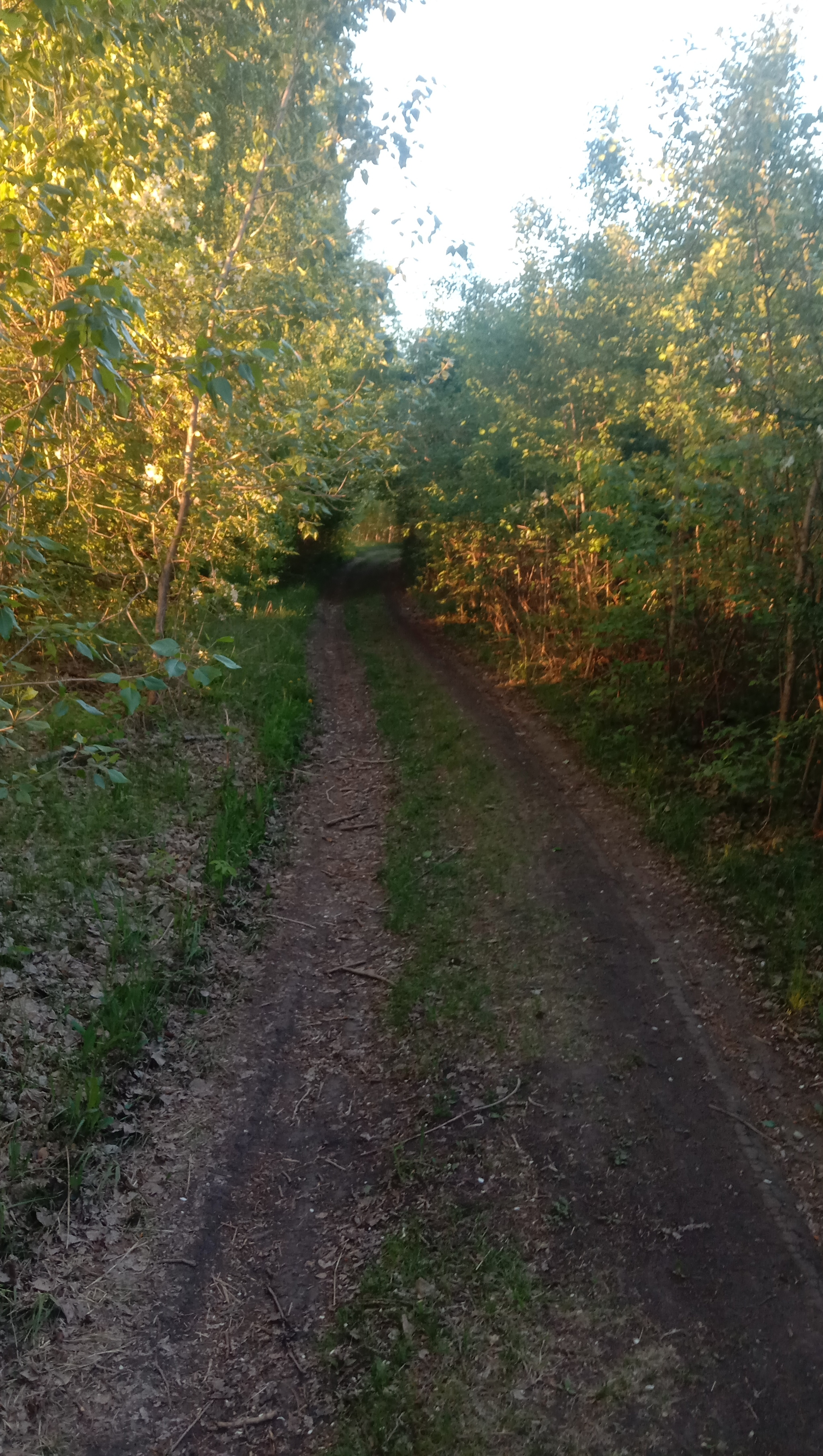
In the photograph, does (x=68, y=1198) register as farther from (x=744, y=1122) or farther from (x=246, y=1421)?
(x=744, y=1122)

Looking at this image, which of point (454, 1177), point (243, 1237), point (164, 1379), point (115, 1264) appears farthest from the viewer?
point (454, 1177)

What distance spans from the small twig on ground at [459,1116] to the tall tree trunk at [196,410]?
5.58m

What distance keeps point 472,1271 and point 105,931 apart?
4.15 m

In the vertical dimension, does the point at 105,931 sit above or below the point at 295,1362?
above

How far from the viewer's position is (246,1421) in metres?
3.97

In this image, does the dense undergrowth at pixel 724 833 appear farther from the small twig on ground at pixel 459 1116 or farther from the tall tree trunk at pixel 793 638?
the small twig on ground at pixel 459 1116

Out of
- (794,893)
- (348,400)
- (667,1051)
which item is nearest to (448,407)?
(348,400)

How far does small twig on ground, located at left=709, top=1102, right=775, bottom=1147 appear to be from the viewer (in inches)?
208

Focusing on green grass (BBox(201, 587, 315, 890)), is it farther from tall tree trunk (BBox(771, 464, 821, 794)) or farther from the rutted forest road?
tall tree trunk (BBox(771, 464, 821, 794))

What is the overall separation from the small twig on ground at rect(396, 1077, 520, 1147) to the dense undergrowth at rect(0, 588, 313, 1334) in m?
1.96

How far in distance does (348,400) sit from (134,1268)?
9.73 metres

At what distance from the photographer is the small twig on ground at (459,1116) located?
18.0ft

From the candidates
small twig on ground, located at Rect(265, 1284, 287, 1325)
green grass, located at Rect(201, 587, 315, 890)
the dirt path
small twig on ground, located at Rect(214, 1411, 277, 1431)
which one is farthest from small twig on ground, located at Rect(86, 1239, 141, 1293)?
green grass, located at Rect(201, 587, 315, 890)

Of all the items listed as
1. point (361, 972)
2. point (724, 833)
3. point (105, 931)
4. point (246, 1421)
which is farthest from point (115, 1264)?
point (724, 833)
